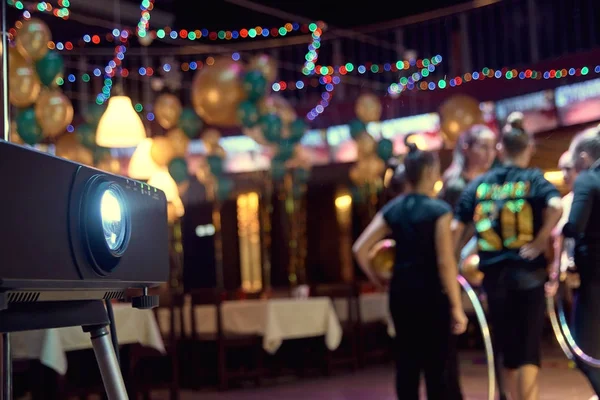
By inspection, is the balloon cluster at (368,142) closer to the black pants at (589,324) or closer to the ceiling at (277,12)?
the ceiling at (277,12)

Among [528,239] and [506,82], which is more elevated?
[506,82]

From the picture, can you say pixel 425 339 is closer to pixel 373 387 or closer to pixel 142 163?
pixel 373 387

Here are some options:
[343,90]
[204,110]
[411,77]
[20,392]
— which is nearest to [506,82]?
[411,77]

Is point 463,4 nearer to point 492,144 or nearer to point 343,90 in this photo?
point 343,90

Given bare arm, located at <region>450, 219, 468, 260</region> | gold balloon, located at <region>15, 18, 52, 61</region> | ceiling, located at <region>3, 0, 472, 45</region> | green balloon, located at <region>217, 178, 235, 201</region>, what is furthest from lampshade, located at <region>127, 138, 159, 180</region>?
bare arm, located at <region>450, 219, 468, 260</region>

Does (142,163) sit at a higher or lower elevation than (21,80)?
lower

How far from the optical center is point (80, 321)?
40.7 inches

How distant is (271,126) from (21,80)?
2.65 metres

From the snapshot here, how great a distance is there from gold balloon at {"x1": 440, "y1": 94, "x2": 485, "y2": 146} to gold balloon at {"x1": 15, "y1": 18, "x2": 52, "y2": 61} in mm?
3776

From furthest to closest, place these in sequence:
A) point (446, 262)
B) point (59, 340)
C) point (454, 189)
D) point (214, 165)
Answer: point (214, 165) < point (59, 340) < point (454, 189) < point (446, 262)

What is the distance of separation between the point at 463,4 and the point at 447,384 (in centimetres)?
724

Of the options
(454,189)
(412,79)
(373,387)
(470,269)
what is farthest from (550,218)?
(412,79)

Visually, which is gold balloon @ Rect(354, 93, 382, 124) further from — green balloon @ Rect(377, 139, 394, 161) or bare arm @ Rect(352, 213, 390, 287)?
bare arm @ Rect(352, 213, 390, 287)

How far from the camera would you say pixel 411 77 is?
948cm
